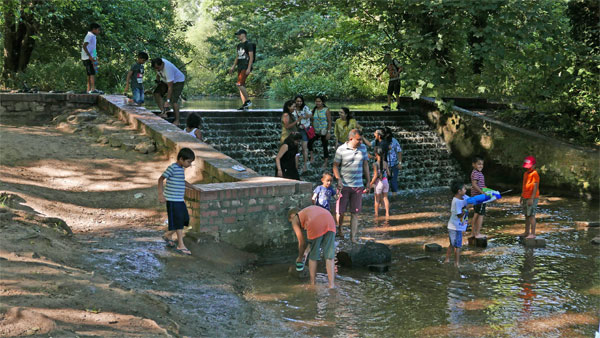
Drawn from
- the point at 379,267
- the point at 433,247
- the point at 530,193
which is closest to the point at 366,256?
the point at 379,267

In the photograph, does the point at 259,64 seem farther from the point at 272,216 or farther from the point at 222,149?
the point at 272,216

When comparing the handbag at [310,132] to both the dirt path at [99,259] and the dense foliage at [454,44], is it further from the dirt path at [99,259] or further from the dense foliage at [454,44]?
the dense foliage at [454,44]

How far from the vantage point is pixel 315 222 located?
7.54 meters

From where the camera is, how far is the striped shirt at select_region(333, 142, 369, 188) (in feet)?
31.5

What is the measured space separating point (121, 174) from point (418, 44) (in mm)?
8947

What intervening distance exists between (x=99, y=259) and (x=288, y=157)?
4024mm

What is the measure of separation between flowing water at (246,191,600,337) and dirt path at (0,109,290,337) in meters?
0.65

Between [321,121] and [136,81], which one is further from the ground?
[136,81]

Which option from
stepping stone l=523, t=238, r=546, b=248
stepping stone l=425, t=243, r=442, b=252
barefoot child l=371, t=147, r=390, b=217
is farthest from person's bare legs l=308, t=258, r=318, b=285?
barefoot child l=371, t=147, r=390, b=217

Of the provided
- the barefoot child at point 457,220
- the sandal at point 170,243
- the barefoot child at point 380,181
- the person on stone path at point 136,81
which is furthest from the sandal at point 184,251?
the person on stone path at point 136,81

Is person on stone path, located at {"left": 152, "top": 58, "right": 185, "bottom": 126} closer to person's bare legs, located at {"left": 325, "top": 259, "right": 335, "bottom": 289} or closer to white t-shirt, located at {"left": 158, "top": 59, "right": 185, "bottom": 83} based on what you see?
white t-shirt, located at {"left": 158, "top": 59, "right": 185, "bottom": 83}

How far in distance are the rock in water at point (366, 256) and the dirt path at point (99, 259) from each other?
1416mm

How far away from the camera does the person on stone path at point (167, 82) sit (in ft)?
43.4

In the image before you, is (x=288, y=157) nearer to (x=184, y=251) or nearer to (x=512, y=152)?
(x=184, y=251)
